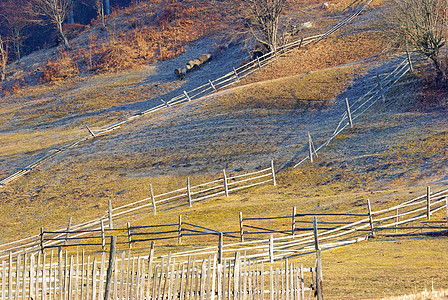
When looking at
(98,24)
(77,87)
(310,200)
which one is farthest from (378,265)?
(98,24)

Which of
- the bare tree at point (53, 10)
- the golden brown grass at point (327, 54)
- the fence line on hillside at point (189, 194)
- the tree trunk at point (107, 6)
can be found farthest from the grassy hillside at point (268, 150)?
the tree trunk at point (107, 6)

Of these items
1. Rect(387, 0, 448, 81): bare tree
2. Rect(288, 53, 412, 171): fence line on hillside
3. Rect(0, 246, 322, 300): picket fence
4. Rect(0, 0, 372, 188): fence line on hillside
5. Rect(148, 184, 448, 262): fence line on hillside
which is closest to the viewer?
Rect(0, 246, 322, 300): picket fence

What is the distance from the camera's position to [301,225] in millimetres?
22641

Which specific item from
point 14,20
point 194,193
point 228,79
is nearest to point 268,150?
point 194,193

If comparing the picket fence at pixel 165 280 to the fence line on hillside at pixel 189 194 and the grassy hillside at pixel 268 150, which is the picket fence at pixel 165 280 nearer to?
the grassy hillside at pixel 268 150

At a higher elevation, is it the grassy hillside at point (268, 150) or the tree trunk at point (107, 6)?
the tree trunk at point (107, 6)

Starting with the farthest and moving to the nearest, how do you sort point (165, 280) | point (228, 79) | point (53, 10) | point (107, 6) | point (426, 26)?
point (107, 6)
point (53, 10)
point (228, 79)
point (426, 26)
point (165, 280)

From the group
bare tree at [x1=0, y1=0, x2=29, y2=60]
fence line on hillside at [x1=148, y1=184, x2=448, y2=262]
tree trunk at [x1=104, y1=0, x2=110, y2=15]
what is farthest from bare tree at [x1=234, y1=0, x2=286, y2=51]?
bare tree at [x1=0, y1=0, x2=29, y2=60]

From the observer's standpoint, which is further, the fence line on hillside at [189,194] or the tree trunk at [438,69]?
the tree trunk at [438,69]

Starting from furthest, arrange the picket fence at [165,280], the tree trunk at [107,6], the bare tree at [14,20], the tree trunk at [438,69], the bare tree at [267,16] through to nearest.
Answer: the tree trunk at [107,6] < the bare tree at [14,20] < the bare tree at [267,16] < the tree trunk at [438,69] < the picket fence at [165,280]

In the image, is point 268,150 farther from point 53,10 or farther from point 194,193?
point 53,10

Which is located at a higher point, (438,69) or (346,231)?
(438,69)

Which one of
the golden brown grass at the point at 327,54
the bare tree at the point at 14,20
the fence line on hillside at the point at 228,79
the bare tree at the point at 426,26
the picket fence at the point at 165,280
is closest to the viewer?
the picket fence at the point at 165,280

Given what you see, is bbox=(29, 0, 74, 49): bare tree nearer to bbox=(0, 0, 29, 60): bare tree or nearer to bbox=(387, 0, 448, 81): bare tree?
bbox=(0, 0, 29, 60): bare tree
